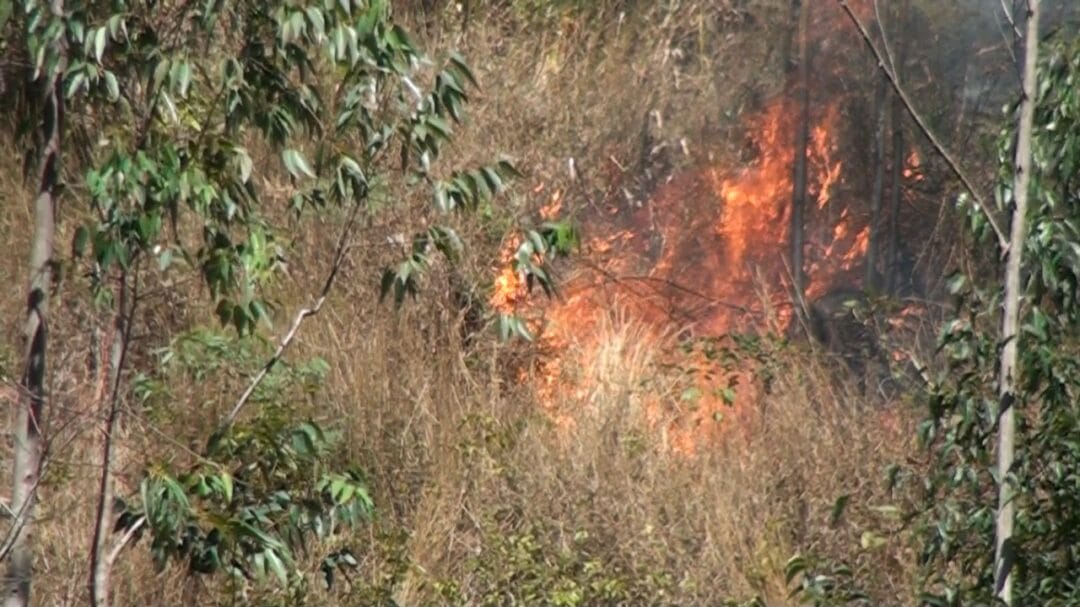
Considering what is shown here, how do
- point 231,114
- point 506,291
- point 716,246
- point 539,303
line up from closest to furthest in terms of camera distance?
point 231,114, point 506,291, point 539,303, point 716,246

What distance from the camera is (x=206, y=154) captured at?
513cm

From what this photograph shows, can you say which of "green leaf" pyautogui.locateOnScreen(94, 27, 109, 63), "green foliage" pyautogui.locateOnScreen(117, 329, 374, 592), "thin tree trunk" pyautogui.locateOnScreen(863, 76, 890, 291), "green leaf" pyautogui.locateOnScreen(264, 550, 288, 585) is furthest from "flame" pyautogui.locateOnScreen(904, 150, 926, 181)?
"green leaf" pyautogui.locateOnScreen(94, 27, 109, 63)

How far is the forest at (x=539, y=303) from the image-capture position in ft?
16.2

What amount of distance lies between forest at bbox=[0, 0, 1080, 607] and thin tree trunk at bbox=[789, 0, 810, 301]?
1.0 inches

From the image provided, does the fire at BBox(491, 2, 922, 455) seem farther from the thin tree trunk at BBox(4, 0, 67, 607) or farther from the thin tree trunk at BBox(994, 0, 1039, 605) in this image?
Result: the thin tree trunk at BBox(994, 0, 1039, 605)

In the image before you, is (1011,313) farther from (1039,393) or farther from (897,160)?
(897,160)

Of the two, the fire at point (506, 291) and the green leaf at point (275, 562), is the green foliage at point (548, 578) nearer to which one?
the fire at point (506, 291)

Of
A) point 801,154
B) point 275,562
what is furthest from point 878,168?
point 275,562

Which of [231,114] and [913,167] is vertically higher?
[231,114]

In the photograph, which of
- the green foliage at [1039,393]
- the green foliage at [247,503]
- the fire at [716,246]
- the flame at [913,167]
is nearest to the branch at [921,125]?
the green foliage at [1039,393]

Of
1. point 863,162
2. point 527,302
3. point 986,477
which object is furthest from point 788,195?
point 986,477

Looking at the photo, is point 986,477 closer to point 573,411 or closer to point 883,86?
point 573,411

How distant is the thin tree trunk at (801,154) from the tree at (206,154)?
6607 millimetres

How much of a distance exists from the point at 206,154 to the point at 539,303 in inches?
234
